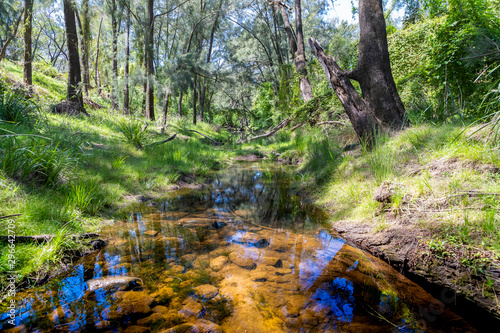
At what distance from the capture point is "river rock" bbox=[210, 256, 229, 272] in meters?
2.15

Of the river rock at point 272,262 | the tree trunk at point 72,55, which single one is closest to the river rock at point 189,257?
the river rock at point 272,262

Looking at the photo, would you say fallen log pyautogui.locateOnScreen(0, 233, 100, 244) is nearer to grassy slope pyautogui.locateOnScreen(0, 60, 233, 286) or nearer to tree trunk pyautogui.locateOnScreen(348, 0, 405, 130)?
grassy slope pyautogui.locateOnScreen(0, 60, 233, 286)

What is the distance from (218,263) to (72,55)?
880cm

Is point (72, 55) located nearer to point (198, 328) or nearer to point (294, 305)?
point (198, 328)

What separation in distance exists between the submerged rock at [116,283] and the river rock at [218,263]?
1.97 ft

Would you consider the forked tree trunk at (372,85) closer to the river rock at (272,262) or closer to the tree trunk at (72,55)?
the river rock at (272,262)

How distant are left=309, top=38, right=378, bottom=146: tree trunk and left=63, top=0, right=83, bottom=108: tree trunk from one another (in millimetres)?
7426

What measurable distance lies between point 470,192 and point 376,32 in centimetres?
372

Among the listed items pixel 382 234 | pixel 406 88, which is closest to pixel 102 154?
pixel 382 234

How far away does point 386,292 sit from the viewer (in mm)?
1847

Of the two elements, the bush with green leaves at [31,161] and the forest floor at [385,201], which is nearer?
the forest floor at [385,201]

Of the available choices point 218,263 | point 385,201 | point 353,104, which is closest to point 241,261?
point 218,263

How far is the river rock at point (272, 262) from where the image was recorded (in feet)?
7.23

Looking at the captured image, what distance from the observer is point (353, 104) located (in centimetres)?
468
